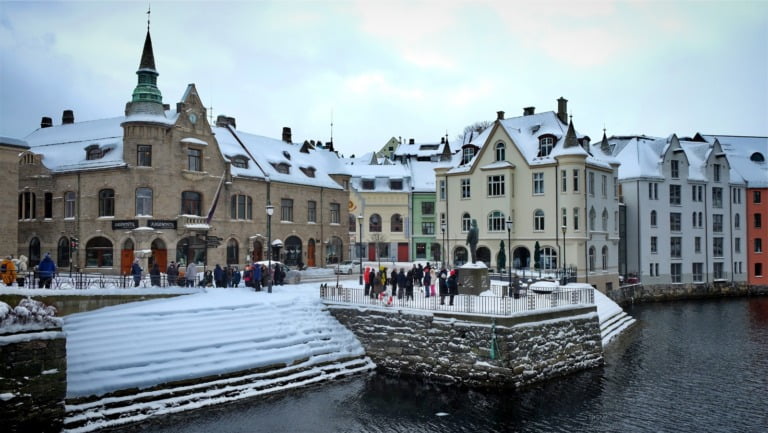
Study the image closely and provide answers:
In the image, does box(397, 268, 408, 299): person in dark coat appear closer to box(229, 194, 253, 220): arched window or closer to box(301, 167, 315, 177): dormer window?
box(229, 194, 253, 220): arched window

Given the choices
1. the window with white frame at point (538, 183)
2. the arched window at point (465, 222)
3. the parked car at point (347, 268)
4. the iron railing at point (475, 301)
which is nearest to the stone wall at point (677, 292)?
the window with white frame at point (538, 183)

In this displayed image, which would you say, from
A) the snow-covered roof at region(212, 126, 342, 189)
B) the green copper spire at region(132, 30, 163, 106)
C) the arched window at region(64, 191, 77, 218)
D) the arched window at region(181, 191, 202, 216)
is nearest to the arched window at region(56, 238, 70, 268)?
the arched window at region(64, 191, 77, 218)

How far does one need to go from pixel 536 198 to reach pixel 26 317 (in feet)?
128

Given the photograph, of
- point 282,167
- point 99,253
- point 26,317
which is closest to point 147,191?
point 99,253

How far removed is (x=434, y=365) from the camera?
24.5 meters

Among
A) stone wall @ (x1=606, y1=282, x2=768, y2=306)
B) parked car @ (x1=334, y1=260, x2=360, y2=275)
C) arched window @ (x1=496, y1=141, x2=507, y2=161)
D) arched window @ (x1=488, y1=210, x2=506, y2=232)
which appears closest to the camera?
parked car @ (x1=334, y1=260, x2=360, y2=275)

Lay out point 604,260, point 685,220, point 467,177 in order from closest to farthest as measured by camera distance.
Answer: point 604,260
point 467,177
point 685,220

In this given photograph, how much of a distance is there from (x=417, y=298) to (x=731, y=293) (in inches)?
1629

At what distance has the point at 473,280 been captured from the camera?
93.5 feet

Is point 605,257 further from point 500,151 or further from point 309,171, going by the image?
point 309,171

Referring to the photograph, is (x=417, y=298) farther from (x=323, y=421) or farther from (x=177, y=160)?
(x=177, y=160)

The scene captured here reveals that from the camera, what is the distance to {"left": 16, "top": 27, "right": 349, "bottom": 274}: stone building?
38.8m

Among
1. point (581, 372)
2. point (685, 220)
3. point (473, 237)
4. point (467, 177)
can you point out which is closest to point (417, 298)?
point (473, 237)

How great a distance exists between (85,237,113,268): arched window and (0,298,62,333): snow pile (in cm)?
2299
